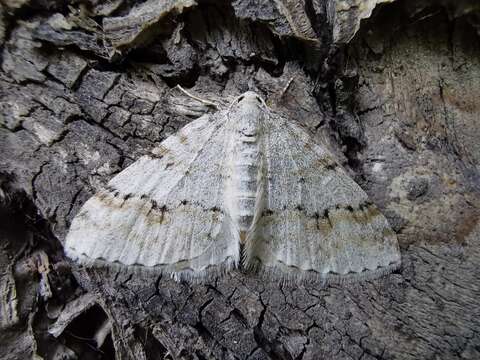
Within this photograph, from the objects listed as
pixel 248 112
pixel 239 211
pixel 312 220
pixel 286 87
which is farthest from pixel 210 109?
pixel 312 220

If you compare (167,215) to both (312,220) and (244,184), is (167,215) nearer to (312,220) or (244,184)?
(244,184)

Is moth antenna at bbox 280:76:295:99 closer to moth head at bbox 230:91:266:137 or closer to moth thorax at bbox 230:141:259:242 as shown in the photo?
moth head at bbox 230:91:266:137

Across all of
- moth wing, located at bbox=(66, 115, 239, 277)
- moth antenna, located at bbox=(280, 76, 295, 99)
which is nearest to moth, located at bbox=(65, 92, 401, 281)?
moth wing, located at bbox=(66, 115, 239, 277)

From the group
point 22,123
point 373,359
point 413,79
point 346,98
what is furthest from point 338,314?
point 22,123

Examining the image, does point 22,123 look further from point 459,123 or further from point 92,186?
point 459,123

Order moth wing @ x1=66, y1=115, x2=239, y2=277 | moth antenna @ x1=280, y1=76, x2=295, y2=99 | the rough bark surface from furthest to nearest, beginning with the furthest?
moth antenna @ x1=280, y1=76, x2=295, y2=99
moth wing @ x1=66, y1=115, x2=239, y2=277
the rough bark surface

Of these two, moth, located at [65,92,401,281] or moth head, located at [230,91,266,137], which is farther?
moth head, located at [230,91,266,137]

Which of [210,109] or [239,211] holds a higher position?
[210,109]
